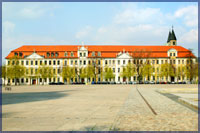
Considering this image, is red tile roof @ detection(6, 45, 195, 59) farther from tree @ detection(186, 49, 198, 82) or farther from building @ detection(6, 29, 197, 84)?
tree @ detection(186, 49, 198, 82)

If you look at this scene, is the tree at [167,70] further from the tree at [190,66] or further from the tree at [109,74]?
the tree at [109,74]

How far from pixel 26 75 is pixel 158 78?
172ft

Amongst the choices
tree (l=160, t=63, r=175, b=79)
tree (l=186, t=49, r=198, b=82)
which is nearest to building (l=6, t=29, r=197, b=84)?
tree (l=186, t=49, r=198, b=82)

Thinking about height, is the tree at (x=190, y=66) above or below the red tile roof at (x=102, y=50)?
below

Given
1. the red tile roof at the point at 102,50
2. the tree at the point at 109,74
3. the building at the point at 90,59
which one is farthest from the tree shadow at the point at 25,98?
the red tile roof at the point at 102,50

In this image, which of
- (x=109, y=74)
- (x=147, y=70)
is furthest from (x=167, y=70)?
(x=109, y=74)

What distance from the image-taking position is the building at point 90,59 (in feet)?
313

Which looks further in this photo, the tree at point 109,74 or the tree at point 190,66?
the tree at point 109,74

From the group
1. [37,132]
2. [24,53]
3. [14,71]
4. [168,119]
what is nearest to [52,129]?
[37,132]

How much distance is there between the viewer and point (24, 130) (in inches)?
320

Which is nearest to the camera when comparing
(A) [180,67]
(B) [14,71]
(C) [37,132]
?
(C) [37,132]

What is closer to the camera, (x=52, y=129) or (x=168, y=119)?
(x=52, y=129)

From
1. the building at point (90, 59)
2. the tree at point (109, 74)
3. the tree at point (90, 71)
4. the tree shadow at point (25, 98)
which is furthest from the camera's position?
the building at point (90, 59)

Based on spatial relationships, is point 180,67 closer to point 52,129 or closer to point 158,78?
point 158,78
